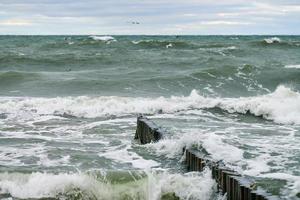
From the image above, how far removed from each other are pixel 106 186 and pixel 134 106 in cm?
1041

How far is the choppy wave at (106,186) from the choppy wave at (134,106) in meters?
8.81

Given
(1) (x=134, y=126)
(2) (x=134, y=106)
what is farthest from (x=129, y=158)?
(2) (x=134, y=106)

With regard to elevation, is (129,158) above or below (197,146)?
below

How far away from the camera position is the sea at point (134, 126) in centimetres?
888

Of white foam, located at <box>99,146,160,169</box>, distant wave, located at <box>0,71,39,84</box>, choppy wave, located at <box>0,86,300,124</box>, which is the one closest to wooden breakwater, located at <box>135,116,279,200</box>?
white foam, located at <box>99,146,160,169</box>

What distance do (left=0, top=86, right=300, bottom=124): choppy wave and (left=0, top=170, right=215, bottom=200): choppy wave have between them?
347 inches

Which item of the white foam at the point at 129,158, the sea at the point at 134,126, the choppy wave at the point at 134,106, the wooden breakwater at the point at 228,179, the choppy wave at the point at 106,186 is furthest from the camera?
the choppy wave at the point at 134,106

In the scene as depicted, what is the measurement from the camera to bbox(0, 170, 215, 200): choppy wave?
335 inches

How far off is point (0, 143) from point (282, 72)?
1816 cm

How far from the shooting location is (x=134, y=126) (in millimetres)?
15688

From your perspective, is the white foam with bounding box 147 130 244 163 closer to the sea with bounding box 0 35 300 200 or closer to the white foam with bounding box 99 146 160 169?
the sea with bounding box 0 35 300 200

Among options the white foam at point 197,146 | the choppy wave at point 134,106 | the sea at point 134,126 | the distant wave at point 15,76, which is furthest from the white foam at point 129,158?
the distant wave at point 15,76

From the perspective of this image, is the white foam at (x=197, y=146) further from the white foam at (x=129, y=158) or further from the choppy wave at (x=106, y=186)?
the choppy wave at (x=106, y=186)

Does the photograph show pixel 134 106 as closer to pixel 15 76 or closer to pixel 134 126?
pixel 134 126
